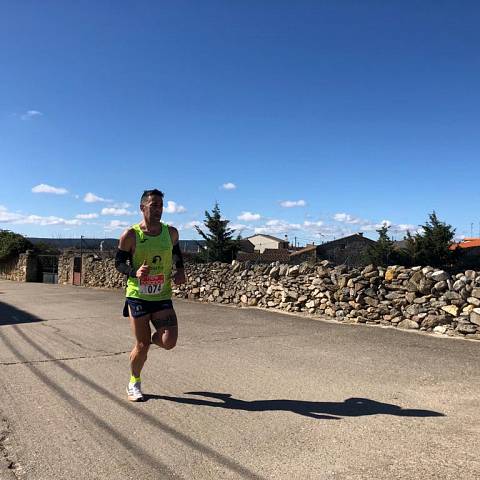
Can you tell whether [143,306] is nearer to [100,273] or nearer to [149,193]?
[149,193]

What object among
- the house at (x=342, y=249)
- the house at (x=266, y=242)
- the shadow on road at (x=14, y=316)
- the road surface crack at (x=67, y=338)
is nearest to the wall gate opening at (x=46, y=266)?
the shadow on road at (x=14, y=316)

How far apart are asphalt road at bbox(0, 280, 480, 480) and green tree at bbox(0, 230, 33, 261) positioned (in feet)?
104

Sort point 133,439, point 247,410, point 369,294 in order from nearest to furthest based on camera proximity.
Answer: point 133,439, point 247,410, point 369,294

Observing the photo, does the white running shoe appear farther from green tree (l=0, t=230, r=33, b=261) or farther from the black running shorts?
green tree (l=0, t=230, r=33, b=261)

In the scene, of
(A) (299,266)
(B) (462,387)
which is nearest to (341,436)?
(B) (462,387)

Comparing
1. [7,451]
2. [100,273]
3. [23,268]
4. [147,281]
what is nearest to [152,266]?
[147,281]

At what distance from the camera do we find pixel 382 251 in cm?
4466

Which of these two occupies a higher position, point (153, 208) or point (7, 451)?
point (153, 208)

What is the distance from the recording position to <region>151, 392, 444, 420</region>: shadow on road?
169 inches

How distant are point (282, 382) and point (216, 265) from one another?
10.2 meters

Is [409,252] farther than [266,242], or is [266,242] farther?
[266,242]

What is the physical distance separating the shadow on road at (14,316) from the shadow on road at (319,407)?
7.62 m

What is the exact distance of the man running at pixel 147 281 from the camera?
4.61 m

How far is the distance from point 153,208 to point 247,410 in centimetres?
207
